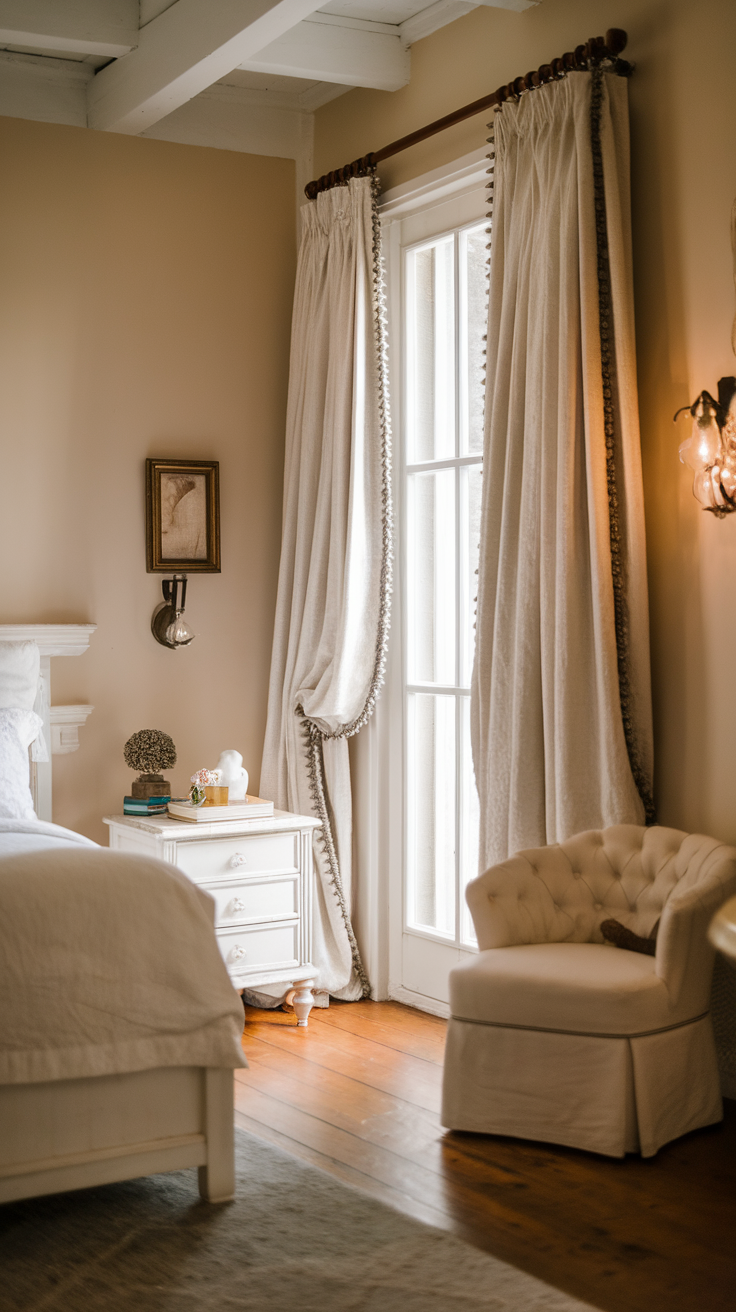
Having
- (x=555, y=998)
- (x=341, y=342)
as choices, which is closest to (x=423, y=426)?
(x=341, y=342)

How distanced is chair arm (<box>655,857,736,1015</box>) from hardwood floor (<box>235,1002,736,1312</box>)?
1.15 feet

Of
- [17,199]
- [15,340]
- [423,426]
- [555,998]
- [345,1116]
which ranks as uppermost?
[17,199]

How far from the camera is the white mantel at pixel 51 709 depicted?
398cm

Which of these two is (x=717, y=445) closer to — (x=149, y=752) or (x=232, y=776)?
(x=232, y=776)

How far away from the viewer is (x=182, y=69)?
3.66 meters

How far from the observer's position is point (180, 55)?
144 inches

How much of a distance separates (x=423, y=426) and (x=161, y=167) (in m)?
1.28

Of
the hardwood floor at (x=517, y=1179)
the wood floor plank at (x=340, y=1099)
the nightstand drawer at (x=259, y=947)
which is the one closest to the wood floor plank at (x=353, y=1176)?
the hardwood floor at (x=517, y=1179)

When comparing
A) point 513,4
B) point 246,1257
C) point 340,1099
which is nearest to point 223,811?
point 340,1099

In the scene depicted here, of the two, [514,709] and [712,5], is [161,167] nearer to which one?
→ [712,5]

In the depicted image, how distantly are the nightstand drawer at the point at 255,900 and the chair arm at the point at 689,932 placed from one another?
1.46 m

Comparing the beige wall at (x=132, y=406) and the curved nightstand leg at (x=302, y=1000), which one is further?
the beige wall at (x=132, y=406)

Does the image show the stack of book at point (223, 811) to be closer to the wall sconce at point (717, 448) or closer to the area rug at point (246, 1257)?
the area rug at point (246, 1257)

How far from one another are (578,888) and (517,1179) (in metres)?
0.73
